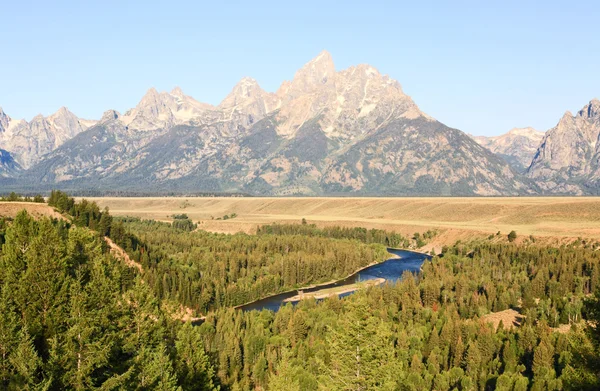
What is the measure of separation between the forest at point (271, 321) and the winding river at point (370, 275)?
4.02 meters

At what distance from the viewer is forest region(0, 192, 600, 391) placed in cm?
3697

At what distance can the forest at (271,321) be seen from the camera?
37.0 m

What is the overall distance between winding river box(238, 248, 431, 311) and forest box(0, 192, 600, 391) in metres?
4.02

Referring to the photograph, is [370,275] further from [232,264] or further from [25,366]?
[25,366]

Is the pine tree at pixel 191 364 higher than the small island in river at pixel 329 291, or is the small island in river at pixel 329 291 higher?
the pine tree at pixel 191 364

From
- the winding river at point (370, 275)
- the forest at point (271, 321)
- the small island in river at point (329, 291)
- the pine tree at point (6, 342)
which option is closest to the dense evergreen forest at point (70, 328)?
the pine tree at point (6, 342)

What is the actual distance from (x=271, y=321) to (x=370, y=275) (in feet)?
241

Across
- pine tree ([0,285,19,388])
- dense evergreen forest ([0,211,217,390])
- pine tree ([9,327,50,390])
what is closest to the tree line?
dense evergreen forest ([0,211,217,390])

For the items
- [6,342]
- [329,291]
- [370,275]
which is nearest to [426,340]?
[329,291]

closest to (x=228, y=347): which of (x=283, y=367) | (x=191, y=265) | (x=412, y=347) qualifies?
(x=412, y=347)

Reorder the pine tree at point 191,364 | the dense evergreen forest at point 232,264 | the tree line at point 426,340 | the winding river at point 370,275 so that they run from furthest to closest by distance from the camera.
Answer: the winding river at point 370,275 → the dense evergreen forest at point 232,264 → the pine tree at point 191,364 → the tree line at point 426,340

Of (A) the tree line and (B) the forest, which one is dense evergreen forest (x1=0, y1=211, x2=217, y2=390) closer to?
(B) the forest

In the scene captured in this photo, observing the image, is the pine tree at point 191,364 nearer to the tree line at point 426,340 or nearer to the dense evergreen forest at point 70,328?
the dense evergreen forest at point 70,328

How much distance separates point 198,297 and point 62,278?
78.4 metres
